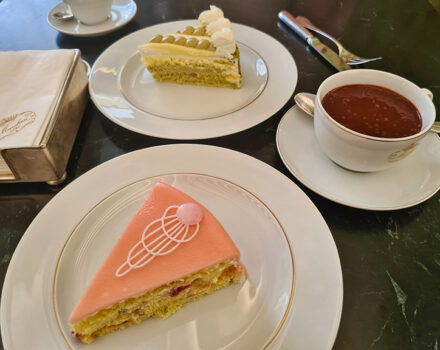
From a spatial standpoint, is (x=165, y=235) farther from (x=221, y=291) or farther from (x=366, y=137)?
(x=366, y=137)

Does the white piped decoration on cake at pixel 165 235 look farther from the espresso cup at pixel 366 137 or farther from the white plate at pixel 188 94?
the espresso cup at pixel 366 137

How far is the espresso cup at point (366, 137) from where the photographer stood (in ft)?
3.31

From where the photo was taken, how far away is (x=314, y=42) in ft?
5.89

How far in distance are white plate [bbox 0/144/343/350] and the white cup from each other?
1109 millimetres

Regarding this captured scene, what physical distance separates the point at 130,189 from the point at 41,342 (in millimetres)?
507

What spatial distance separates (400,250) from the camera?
1.05 meters

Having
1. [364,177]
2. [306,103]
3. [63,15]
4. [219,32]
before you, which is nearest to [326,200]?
[364,177]

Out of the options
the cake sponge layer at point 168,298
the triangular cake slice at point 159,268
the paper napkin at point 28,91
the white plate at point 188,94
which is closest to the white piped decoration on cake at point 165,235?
the triangular cake slice at point 159,268

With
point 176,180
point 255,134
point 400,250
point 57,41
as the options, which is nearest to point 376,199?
point 400,250

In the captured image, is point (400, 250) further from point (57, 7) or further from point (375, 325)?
point (57, 7)

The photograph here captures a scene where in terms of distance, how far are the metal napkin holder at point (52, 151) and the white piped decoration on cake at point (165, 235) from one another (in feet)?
1.46

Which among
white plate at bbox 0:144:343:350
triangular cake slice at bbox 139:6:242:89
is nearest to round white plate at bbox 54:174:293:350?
white plate at bbox 0:144:343:350

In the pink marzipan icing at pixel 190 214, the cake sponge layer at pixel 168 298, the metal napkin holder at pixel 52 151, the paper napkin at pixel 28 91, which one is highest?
the paper napkin at pixel 28 91

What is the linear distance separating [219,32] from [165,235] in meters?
1.03
